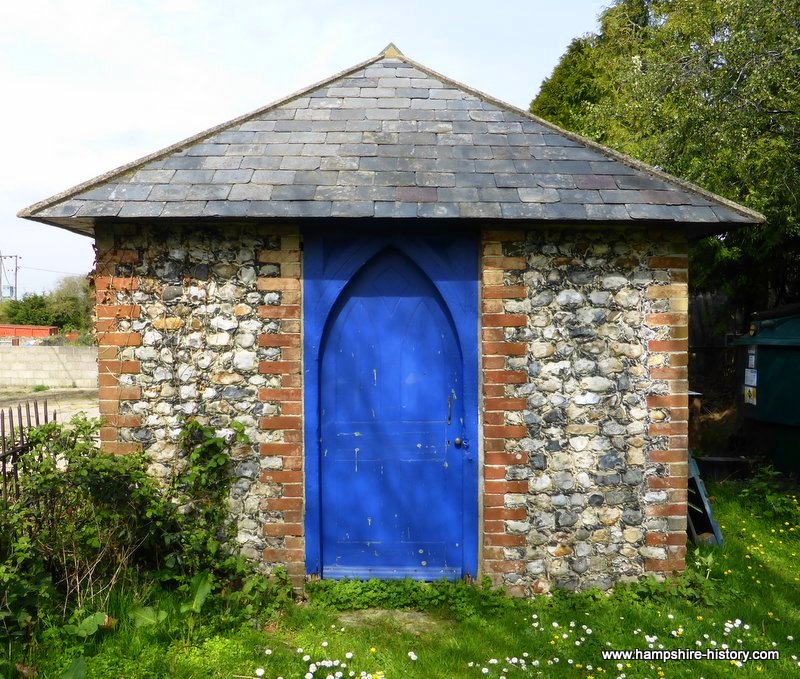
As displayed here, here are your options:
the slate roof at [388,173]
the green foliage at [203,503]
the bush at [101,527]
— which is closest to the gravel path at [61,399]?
the bush at [101,527]

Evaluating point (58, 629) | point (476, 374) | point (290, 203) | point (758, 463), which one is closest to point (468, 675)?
point (476, 374)

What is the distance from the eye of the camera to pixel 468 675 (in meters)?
3.45

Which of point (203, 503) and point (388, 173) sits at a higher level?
point (388, 173)

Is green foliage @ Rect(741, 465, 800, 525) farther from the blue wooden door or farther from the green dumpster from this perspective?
the blue wooden door

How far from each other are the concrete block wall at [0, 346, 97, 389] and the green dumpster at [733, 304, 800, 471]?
17889mm

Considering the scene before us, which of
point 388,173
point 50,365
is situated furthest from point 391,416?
point 50,365

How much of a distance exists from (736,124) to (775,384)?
3.12 meters

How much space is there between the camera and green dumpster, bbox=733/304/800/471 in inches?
263

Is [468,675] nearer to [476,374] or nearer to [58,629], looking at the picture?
[476,374]

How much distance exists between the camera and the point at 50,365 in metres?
18.3

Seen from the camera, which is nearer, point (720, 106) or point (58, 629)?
point (58, 629)

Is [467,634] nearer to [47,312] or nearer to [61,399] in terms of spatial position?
[61,399]

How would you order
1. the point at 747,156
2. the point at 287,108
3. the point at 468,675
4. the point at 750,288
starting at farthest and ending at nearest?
1. the point at 750,288
2. the point at 747,156
3. the point at 287,108
4. the point at 468,675

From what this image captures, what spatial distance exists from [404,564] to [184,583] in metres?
1.65
